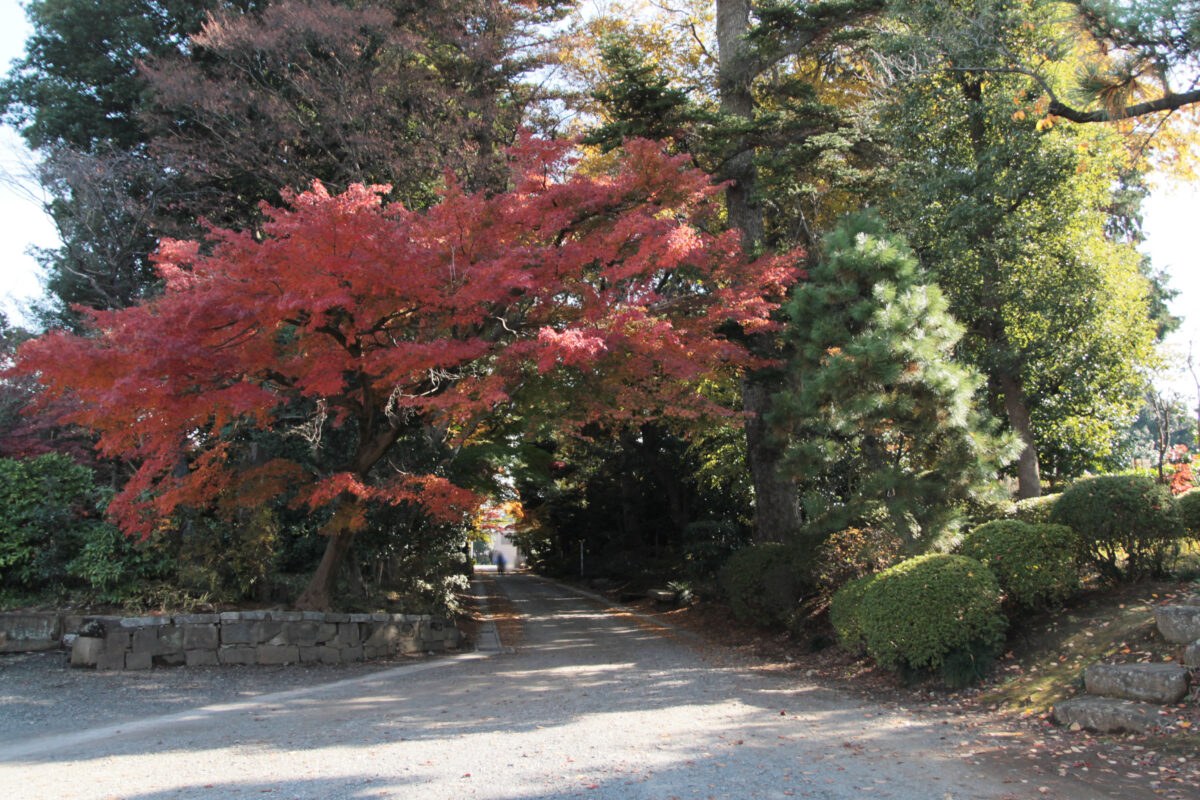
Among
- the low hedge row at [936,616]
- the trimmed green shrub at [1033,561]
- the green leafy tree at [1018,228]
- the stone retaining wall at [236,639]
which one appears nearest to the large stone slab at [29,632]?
the stone retaining wall at [236,639]

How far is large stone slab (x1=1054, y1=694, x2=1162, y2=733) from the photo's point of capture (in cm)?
489

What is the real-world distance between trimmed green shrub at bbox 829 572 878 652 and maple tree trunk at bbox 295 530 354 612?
6.56m

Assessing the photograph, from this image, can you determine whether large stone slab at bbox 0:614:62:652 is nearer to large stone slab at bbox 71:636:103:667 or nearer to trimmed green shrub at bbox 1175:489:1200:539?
large stone slab at bbox 71:636:103:667

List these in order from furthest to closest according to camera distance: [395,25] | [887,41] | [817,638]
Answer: [395,25] → [887,41] → [817,638]

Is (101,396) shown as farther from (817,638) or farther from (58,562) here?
(817,638)

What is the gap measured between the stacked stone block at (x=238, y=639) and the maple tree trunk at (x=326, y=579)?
0.35 metres

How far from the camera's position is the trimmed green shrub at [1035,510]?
7.87m

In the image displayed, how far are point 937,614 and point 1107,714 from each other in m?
1.65

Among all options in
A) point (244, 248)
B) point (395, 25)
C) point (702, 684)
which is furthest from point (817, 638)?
point (395, 25)

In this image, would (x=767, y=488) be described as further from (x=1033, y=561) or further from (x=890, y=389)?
(x=1033, y=561)

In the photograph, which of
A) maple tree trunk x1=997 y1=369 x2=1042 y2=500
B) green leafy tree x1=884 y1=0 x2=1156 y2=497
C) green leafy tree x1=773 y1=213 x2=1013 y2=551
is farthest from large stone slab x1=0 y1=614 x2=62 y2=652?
maple tree trunk x1=997 y1=369 x2=1042 y2=500

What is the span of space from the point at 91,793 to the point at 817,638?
7.79m

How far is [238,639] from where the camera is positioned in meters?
9.31

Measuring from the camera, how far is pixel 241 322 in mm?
8250
